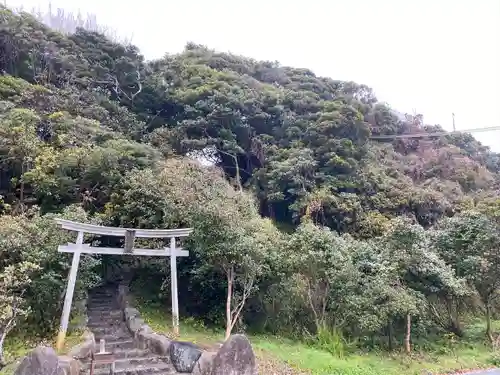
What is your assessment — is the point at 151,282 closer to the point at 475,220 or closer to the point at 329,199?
the point at 329,199

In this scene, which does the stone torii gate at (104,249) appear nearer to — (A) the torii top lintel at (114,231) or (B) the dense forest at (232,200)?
(A) the torii top lintel at (114,231)

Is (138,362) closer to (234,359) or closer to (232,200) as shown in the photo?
(234,359)

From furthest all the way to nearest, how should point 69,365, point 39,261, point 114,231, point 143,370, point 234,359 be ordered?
point 114,231, point 39,261, point 143,370, point 234,359, point 69,365

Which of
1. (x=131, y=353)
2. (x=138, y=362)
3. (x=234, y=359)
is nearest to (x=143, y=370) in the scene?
(x=138, y=362)

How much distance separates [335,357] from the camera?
32.8 feet

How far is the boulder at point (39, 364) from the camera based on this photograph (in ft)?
20.5

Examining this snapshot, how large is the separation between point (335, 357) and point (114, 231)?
6388 mm

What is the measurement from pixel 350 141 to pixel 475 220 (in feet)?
25.6

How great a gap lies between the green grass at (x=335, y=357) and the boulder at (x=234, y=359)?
0.91m

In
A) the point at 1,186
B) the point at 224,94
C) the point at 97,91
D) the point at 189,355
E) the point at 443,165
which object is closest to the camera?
the point at 189,355

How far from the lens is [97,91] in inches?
736

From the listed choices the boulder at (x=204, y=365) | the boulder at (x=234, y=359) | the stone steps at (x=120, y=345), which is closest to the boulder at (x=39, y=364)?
the boulder at (x=204, y=365)

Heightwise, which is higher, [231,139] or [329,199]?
[231,139]

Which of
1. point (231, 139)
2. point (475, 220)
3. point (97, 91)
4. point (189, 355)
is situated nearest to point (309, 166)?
point (231, 139)
